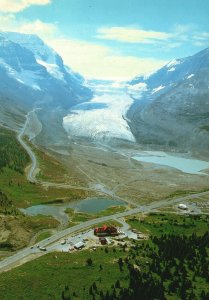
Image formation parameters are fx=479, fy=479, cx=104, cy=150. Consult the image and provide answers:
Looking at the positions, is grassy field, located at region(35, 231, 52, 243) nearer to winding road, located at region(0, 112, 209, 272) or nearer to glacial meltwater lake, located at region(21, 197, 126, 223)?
winding road, located at region(0, 112, 209, 272)

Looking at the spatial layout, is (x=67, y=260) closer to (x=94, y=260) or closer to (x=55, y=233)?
(x=94, y=260)

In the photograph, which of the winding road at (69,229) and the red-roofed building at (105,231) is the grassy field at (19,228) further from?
the red-roofed building at (105,231)

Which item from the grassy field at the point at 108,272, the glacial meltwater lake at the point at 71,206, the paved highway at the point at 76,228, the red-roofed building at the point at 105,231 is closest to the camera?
the grassy field at the point at 108,272

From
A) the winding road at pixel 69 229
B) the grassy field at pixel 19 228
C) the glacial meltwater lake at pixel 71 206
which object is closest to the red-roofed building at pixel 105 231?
the winding road at pixel 69 229

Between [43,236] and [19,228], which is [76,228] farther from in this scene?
[19,228]

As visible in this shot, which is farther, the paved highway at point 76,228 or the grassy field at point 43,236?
the grassy field at point 43,236

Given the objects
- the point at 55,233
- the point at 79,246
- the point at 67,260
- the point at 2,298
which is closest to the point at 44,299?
the point at 2,298
